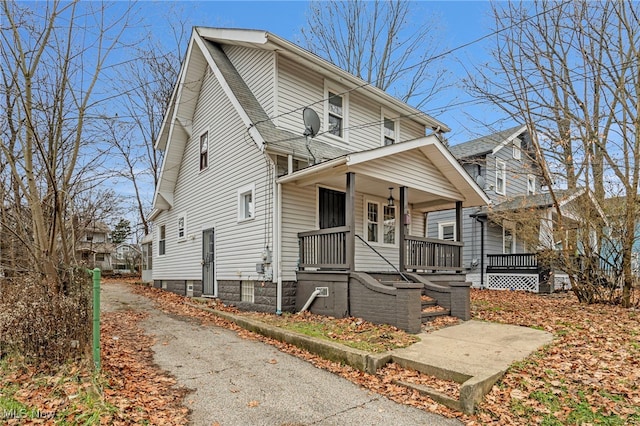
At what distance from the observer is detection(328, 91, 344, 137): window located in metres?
11.2

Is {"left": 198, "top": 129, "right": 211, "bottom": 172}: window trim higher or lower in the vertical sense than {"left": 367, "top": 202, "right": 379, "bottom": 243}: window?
higher

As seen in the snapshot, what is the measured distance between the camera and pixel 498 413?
405 cm

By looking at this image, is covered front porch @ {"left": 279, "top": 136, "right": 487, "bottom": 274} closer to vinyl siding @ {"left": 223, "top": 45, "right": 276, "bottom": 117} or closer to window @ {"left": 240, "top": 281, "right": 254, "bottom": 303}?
window @ {"left": 240, "top": 281, "right": 254, "bottom": 303}

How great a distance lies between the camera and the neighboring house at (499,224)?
14.9 metres

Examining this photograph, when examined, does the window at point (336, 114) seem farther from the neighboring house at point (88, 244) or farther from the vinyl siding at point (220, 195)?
the neighboring house at point (88, 244)

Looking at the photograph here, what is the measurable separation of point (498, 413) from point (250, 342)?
13.6ft

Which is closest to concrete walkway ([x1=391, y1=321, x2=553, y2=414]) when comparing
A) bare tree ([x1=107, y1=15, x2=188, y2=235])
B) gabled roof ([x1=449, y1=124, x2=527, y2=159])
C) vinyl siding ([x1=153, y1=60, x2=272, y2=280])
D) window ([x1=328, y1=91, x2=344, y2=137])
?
vinyl siding ([x1=153, y1=60, x2=272, y2=280])

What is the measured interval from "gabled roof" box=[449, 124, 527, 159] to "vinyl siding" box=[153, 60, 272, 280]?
1161cm

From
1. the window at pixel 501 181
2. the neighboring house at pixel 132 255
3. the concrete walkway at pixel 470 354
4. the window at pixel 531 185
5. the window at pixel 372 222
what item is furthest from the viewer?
the neighboring house at pixel 132 255

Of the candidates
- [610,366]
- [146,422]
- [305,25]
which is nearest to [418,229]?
[610,366]

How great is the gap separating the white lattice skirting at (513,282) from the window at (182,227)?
1243cm

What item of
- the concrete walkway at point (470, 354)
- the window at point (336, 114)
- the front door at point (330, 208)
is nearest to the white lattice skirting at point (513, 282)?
the concrete walkway at point (470, 354)

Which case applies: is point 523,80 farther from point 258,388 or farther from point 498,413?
point 258,388

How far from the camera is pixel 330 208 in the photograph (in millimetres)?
10383
